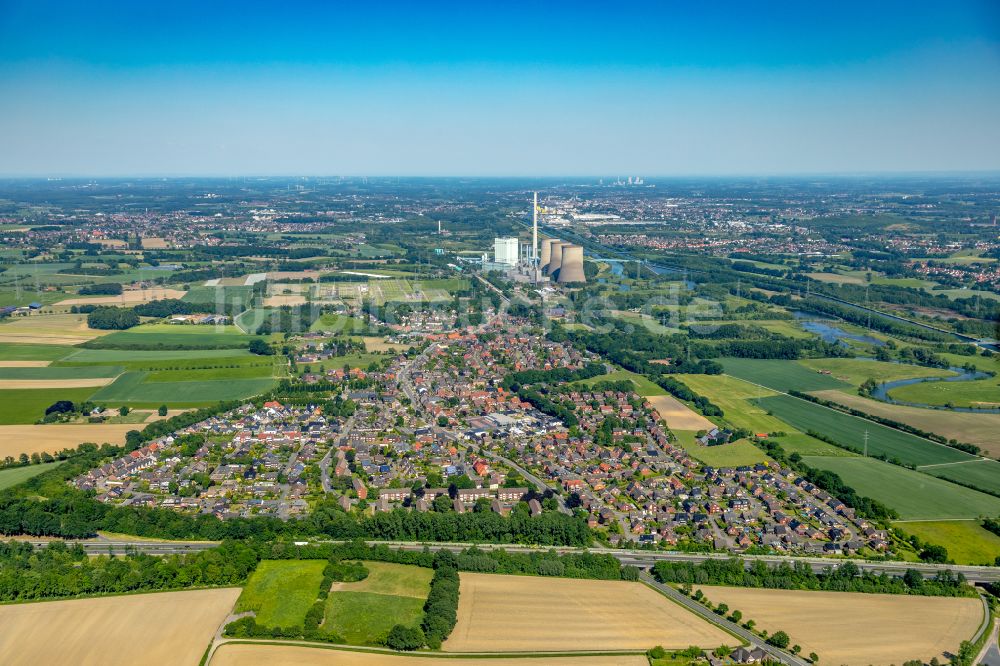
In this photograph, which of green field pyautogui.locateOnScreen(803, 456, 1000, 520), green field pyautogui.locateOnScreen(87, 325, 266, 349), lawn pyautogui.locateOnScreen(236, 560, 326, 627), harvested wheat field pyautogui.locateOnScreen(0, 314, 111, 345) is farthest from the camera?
harvested wheat field pyautogui.locateOnScreen(0, 314, 111, 345)

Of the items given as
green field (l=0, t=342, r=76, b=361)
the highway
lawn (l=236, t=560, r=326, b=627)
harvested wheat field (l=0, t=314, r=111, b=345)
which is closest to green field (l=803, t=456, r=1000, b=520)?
the highway

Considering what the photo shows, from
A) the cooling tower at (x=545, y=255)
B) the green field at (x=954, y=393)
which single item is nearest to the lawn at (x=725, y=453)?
the green field at (x=954, y=393)

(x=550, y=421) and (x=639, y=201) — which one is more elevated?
(x=639, y=201)

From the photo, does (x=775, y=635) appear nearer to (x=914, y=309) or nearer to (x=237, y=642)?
(x=237, y=642)

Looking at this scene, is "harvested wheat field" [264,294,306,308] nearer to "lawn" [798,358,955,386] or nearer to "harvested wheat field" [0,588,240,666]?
"lawn" [798,358,955,386]

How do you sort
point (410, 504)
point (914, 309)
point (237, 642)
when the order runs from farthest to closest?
point (914, 309), point (410, 504), point (237, 642)

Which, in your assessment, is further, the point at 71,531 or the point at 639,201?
the point at 639,201

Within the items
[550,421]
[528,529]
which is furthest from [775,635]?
[550,421]

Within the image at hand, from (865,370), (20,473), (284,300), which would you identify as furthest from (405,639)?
(284,300)
